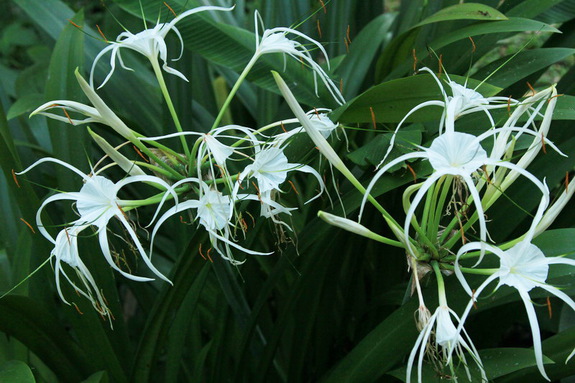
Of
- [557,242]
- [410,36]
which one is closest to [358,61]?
[410,36]

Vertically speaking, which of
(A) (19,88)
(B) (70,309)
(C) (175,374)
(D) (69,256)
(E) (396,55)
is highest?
(A) (19,88)

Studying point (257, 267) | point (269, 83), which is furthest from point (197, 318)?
point (269, 83)

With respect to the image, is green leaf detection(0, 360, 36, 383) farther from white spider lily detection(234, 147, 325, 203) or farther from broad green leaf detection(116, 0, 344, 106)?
broad green leaf detection(116, 0, 344, 106)

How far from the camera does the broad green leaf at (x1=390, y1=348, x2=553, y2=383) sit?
0.77 m

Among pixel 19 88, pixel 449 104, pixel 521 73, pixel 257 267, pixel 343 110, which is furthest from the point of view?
pixel 19 88

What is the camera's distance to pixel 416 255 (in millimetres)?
667

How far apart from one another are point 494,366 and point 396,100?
0.37 m

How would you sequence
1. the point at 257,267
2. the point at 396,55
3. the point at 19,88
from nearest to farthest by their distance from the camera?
1. the point at 396,55
2. the point at 257,267
3. the point at 19,88

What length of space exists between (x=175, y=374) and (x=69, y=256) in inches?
17.9

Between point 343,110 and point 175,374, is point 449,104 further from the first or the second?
point 175,374

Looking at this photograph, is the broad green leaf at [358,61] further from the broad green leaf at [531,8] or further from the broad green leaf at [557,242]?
the broad green leaf at [557,242]

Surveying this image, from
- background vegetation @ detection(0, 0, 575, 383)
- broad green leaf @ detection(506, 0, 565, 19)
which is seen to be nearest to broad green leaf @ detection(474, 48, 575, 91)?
background vegetation @ detection(0, 0, 575, 383)

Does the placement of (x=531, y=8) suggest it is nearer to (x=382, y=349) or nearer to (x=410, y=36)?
(x=410, y=36)

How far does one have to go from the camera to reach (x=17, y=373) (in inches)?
31.1
